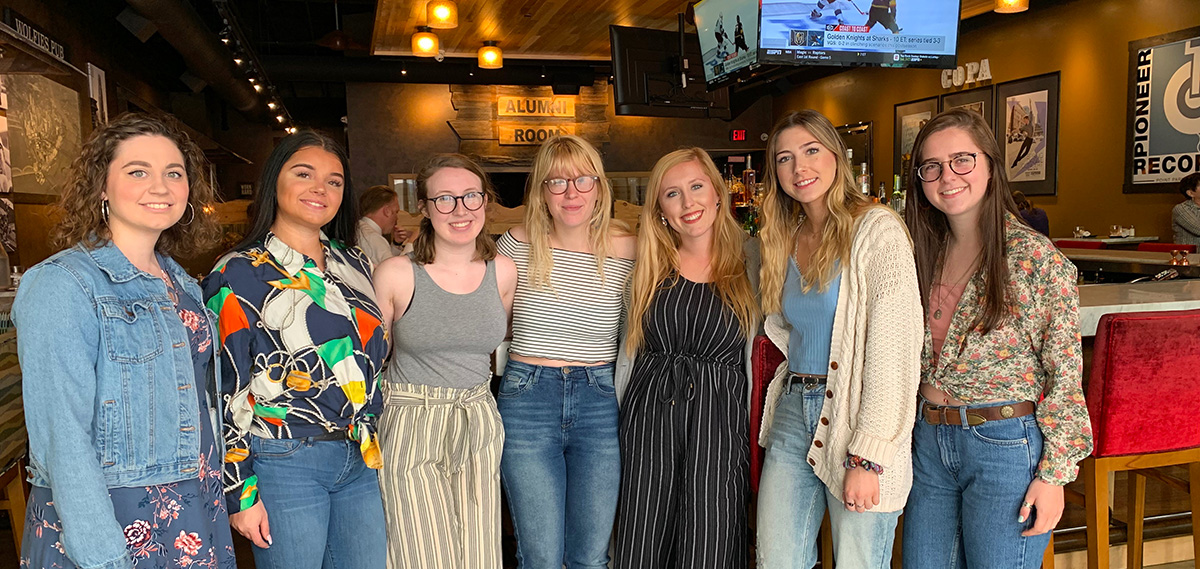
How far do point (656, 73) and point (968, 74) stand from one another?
4542 millimetres

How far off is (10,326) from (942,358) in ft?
8.62

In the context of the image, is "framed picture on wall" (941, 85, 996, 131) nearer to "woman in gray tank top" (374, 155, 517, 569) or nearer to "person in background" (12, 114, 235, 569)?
"woman in gray tank top" (374, 155, 517, 569)

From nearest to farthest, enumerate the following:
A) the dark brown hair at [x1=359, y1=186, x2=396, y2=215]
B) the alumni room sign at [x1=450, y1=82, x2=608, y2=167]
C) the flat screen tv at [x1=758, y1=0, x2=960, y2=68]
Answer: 1. the flat screen tv at [x1=758, y1=0, x2=960, y2=68]
2. the dark brown hair at [x1=359, y1=186, x2=396, y2=215]
3. the alumni room sign at [x1=450, y1=82, x2=608, y2=167]

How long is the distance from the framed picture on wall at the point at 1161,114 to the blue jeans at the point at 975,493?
20.9 ft

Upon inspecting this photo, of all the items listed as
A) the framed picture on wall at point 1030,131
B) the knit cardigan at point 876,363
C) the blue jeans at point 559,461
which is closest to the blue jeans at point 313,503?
the blue jeans at point 559,461

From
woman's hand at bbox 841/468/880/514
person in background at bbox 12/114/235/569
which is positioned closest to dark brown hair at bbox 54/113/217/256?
person in background at bbox 12/114/235/569

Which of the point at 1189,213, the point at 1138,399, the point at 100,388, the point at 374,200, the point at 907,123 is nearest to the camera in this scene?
the point at 100,388

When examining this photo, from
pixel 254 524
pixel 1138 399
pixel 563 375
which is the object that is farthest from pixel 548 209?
pixel 1138 399

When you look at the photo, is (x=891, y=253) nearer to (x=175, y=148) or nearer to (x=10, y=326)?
(x=175, y=148)

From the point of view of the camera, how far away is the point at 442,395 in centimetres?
208

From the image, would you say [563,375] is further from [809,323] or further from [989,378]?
[989,378]

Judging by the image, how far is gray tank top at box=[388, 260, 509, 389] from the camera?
2.06 meters

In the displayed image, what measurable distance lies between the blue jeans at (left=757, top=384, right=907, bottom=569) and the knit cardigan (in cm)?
5

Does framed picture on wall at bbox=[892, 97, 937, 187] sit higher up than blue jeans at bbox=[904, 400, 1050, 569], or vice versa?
framed picture on wall at bbox=[892, 97, 937, 187]
